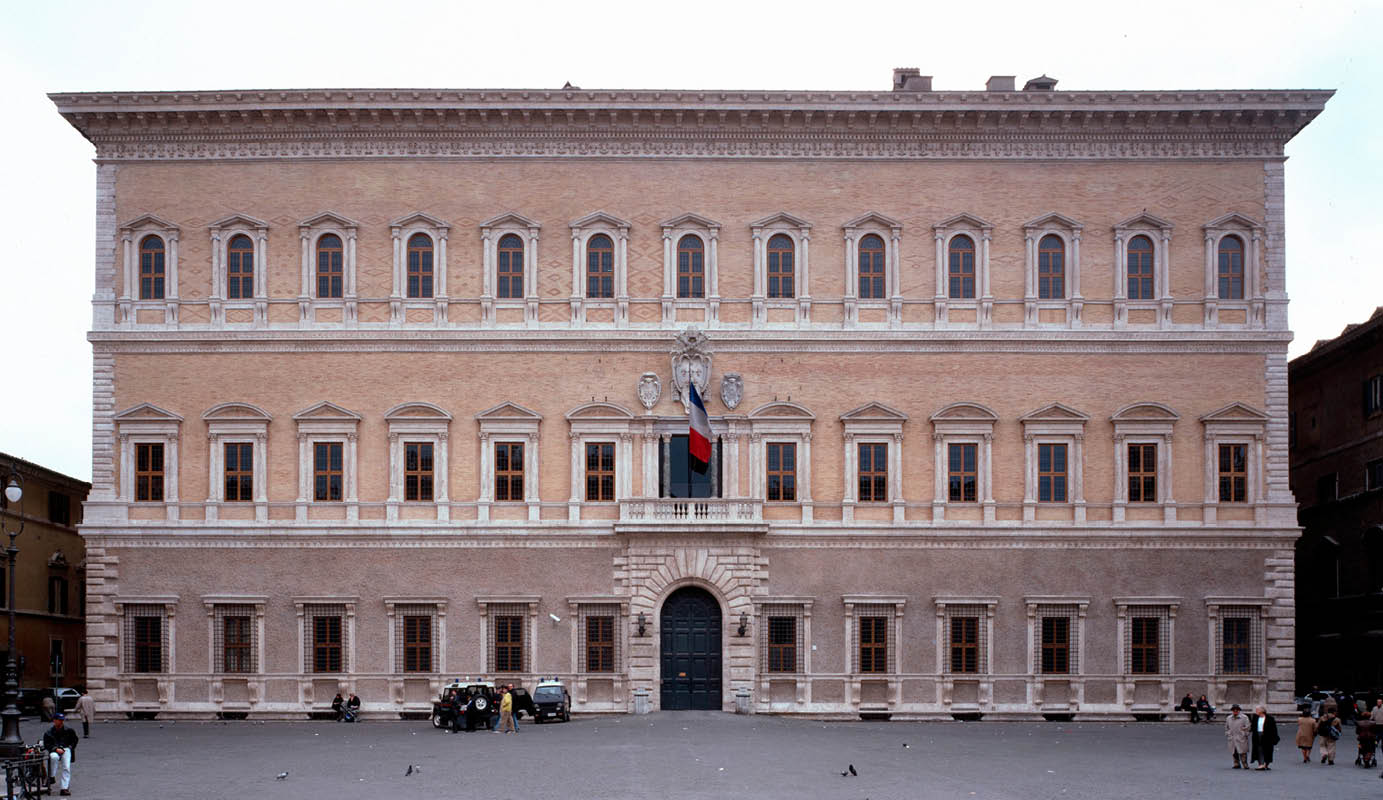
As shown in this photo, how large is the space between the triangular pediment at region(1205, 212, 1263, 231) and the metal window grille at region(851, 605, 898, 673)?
1493 cm

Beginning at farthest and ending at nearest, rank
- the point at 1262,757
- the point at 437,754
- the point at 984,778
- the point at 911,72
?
the point at 911,72 < the point at 437,754 < the point at 1262,757 < the point at 984,778

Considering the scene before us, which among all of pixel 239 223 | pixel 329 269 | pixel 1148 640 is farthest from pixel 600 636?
pixel 239 223

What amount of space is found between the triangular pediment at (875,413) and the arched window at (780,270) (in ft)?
13.0

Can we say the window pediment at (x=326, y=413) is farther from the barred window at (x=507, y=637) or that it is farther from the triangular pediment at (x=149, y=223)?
the barred window at (x=507, y=637)

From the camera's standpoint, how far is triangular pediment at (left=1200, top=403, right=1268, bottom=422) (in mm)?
49000

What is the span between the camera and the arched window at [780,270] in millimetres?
49531

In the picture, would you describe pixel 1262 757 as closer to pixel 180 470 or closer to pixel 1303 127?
pixel 1303 127

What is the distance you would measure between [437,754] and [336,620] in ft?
46.3

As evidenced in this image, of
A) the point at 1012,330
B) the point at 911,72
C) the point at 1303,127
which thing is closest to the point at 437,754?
the point at 1012,330

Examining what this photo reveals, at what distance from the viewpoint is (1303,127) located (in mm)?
50031

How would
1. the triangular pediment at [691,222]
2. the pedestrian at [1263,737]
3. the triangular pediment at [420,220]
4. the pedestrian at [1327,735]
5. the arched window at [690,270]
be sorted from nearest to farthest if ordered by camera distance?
the pedestrian at [1263,737], the pedestrian at [1327,735], the triangular pediment at [420,220], the triangular pediment at [691,222], the arched window at [690,270]

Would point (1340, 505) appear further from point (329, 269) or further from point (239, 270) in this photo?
point (239, 270)

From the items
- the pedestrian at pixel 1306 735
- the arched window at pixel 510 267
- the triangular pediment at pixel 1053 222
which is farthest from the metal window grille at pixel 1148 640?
the arched window at pixel 510 267

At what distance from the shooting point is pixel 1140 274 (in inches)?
1953
